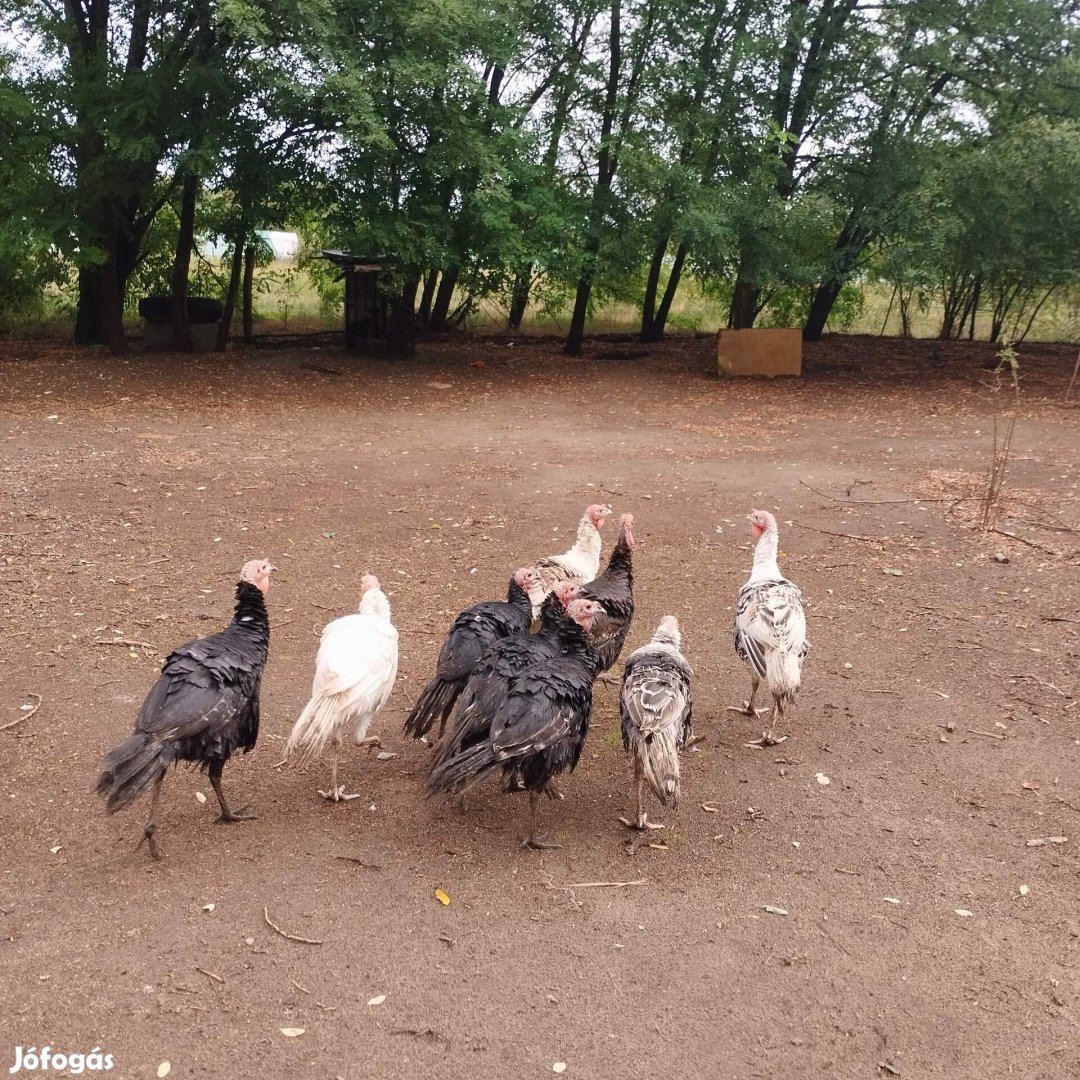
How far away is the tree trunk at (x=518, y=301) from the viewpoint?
20.4 m

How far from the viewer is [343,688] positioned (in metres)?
4.68

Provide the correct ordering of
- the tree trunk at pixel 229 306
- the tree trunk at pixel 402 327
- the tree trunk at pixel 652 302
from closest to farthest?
the tree trunk at pixel 229 306 → the tree trunk at pixel 402 327 → the tree trunk at pixel 652 302

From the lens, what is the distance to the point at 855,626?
7172 millimetres

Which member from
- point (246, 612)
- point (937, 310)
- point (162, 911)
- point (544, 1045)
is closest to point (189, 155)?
point (246, 612)

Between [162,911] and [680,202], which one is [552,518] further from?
[680,202]

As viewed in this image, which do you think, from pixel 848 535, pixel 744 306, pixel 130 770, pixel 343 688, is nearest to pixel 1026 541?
pixel 848 535

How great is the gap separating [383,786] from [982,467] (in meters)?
8.96

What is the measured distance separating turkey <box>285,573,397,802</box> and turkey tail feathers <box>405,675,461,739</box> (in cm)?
23

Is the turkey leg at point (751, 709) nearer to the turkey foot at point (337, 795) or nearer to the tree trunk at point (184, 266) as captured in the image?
the turkey foot at point (337, 795)

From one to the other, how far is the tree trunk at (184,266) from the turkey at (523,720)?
40.6ft

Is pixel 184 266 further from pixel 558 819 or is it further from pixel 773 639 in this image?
pixel 558 819

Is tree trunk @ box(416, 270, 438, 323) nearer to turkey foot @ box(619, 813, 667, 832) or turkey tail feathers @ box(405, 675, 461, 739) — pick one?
turkey tail feathers @ box(405, 675, 461, 739)

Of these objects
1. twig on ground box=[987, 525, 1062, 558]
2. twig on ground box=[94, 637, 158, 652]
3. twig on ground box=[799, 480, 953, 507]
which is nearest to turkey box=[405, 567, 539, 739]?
twig on ground box=[94, 637, 158, 652]

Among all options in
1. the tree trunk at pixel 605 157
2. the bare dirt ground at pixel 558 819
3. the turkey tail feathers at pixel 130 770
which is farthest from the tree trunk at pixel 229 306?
the turkey tail feathers at pixel 130 770
